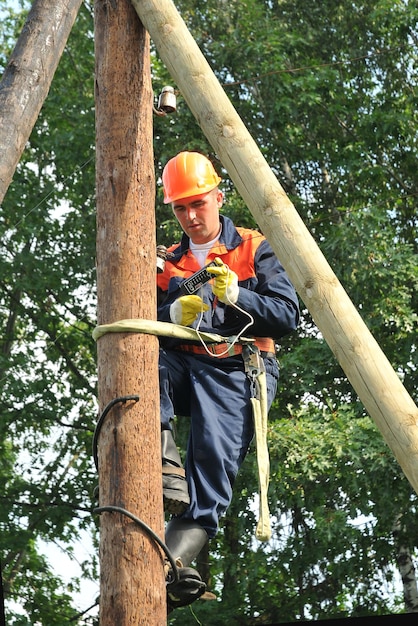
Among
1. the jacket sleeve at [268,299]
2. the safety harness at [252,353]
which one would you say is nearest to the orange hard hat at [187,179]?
the jacket sleeve at [268,299]

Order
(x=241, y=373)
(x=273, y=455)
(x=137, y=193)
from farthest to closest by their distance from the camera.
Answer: (x=273, y=455)
(x=241, y=373)
(x=137, y=193)

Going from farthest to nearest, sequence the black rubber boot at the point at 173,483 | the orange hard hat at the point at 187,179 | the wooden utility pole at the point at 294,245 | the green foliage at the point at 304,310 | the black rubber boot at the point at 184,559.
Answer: the green foliage at the point at 304,310 < the orange hard hat at the point at 187,179 < the black rubber boot at the point at 173,483 < the black rubber boot at the point at 184,559 < the wooden utility pole at the point at 294,245

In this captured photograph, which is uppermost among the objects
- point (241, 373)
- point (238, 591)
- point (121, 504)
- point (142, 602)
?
point (238, 591)

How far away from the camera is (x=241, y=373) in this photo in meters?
3.59

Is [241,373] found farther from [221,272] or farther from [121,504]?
[121,504]

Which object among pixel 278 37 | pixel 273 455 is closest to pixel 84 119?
pixel 278 37

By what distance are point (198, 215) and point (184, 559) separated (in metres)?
1.21

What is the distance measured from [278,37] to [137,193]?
27.3ft

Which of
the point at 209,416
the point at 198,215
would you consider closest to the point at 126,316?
the point at 209,416

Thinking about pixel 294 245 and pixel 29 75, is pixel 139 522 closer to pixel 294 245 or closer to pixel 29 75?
pixel 294 245

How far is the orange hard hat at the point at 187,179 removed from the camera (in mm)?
3795

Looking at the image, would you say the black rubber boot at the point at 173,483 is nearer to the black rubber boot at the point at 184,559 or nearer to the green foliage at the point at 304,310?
the black rubber boot at the point at 184,559

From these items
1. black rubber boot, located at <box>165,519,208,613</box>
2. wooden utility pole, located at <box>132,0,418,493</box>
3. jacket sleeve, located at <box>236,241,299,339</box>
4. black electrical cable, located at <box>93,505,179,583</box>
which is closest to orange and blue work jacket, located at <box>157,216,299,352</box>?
jacket sleeve, located at <box>236,241,299,339</box>

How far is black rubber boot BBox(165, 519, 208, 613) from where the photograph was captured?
316 centimetres
